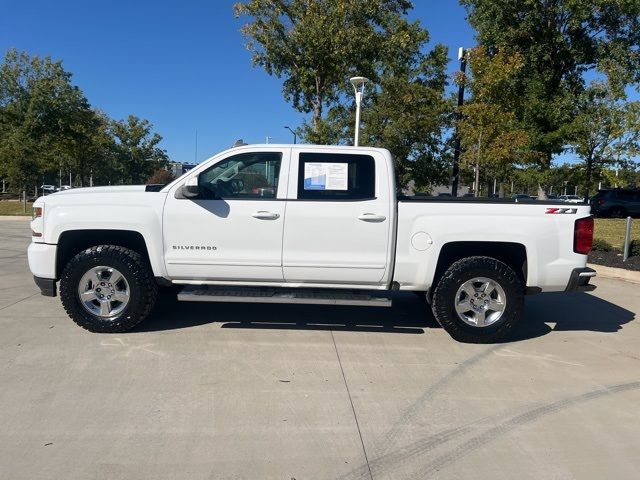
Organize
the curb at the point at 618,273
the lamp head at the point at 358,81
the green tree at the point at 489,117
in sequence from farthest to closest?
the green tree at the point at 489,117, the lamp head at the point at 358,81, the curb at the point at 618,273

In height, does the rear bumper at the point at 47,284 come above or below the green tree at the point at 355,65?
below

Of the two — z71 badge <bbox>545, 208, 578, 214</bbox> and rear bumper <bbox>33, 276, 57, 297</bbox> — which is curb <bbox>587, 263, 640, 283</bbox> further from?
rear bumper <bbox>33, 276, 57, 297</bbox>

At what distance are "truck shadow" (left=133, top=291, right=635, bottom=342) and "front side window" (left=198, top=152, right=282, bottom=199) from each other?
5.04ft

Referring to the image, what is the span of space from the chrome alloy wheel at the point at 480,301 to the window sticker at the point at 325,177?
166cm

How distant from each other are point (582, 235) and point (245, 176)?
3.51 meters

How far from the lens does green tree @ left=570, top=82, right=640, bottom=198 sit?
17.9 meters

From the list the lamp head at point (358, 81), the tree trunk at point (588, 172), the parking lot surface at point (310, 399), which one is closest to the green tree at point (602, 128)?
the tree trunk at point (588, 172)

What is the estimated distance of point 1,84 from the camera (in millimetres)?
26781

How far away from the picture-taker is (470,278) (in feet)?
17.8

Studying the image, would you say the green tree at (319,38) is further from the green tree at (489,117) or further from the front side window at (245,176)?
the front side window at (245,176)

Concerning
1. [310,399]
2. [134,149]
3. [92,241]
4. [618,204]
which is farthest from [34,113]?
[618,204]

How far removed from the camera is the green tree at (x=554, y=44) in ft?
74.1

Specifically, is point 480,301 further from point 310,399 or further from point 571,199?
point 571,199

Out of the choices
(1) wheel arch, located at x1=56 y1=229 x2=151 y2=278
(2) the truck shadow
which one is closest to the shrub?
(2) the truck shadow
